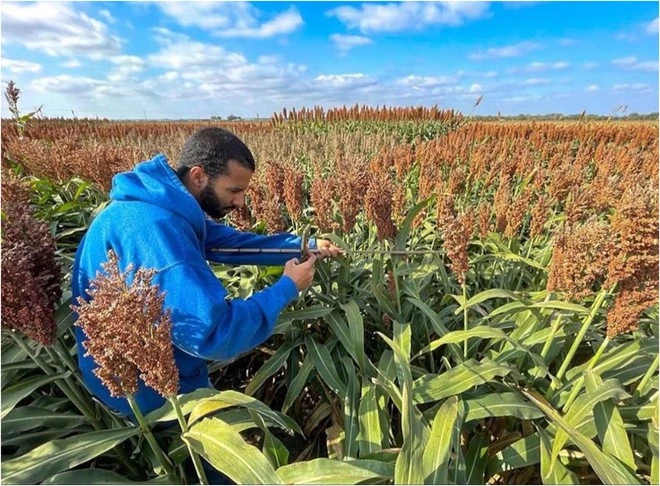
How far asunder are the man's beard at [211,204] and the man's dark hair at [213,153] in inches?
3.2

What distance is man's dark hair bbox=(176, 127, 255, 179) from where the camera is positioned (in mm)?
1821

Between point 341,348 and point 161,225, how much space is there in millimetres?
1163

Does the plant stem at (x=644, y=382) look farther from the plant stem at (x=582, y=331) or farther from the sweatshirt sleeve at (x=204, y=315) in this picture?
the sweatshirt sleeve at (x=204, y=315)

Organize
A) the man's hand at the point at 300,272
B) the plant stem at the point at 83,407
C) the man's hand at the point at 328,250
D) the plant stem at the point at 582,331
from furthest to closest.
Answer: the man's hand at the point at 328,250
the man's hand at the point at 300,272
the plant stem at the point at 83,407
the plant stem at the point at 582,331

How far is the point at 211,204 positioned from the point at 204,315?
703 millimetres

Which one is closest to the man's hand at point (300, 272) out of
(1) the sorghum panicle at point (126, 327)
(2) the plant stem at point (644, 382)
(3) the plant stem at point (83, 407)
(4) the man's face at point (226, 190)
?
(4) the man's face at point (226, 190)

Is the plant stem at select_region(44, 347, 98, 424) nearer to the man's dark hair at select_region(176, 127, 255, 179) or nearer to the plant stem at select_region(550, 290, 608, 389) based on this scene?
the man's dark hair at select_region(176, 127, 255, 179)

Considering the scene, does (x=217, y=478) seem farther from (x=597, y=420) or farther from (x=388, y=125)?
(x=388, y=125)

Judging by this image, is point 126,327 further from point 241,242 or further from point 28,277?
point 241,242

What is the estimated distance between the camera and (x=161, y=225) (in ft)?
4.87

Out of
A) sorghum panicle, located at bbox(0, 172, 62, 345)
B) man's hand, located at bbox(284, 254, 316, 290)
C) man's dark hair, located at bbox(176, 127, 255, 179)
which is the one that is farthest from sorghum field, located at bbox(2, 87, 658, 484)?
man's dark hair, located at bbox(176, 127, 255, 179)

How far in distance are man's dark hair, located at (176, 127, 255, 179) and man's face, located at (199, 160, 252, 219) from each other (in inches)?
0.9

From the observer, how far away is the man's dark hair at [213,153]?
5.98 feet

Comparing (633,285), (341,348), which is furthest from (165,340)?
(633,285)
